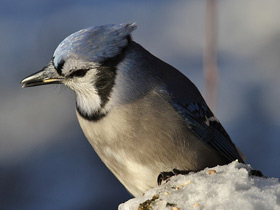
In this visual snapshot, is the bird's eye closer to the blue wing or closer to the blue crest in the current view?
the blue crest

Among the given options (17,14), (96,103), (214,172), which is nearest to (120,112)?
(96,103)

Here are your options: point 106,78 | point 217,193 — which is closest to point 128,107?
point 106,78

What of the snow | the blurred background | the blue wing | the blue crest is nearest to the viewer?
the snow

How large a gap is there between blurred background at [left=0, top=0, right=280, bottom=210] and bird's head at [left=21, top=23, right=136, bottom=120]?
153 cm

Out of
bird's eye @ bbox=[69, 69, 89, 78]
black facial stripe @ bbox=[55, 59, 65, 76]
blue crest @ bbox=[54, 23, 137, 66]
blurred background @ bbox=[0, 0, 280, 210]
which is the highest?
blue crest @ bbox=[54, 23, 137, 66]

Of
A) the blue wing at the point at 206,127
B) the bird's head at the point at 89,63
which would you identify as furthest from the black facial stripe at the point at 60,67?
the blue wing at the point at 206,127

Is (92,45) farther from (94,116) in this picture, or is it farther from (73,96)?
(73,96)

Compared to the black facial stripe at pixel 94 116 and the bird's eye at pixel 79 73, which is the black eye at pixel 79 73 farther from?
the black facial stripe at pixel 94 116

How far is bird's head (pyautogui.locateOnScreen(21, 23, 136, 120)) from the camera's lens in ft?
6.82

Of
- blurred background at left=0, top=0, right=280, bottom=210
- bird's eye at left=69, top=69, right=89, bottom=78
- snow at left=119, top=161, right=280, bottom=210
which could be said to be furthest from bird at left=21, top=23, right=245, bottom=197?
blurred background at left=0, top=0, right=280, bottom=210

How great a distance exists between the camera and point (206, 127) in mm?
2279

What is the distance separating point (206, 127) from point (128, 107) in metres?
0.32

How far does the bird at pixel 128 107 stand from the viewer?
82.5 inches

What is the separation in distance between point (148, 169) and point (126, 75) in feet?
0.99
